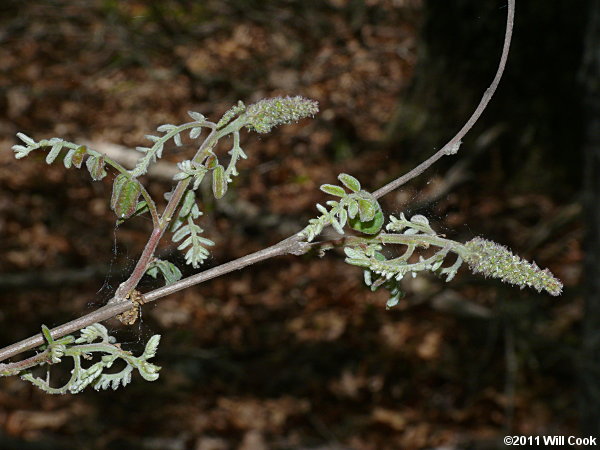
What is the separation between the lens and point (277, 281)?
534 cm

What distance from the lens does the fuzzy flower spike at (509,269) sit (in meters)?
0.96

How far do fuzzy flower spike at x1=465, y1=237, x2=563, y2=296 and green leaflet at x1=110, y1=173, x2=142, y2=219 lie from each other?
515 mm

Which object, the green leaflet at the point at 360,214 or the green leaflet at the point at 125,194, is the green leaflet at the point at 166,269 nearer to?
the green leaflet at the point at 125,194

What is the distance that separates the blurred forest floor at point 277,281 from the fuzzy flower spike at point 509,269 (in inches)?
119

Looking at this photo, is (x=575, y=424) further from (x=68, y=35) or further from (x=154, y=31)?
(x=68, y=35)

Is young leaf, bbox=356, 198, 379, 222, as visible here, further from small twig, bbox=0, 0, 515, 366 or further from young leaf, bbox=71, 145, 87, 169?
→ young leaf, bbox=71, 145, 87, 169

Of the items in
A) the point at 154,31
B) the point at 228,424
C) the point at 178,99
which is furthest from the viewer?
the point at 154,31

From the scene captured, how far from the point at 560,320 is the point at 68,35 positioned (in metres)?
5.40

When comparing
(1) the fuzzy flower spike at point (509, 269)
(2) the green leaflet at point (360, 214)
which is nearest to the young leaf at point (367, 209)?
(2) the green leaflet at point (360, 214)

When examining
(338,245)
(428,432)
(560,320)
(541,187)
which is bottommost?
(428,432)

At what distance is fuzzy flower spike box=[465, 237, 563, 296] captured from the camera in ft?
3.15

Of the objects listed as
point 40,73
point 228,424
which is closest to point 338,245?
point 228,424

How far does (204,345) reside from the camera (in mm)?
4930

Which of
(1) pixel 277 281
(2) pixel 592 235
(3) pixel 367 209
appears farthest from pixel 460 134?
(1) pixel 277 281
